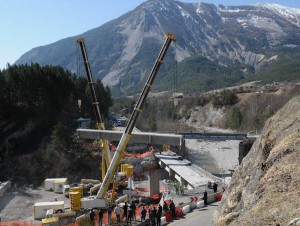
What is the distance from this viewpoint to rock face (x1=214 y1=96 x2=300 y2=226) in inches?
351

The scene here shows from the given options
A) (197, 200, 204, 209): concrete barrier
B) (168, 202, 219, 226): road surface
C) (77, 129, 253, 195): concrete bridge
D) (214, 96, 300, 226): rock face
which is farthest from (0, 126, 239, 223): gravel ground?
(214, 96, 300, 226): rock face

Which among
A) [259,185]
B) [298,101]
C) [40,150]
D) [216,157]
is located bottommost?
[216,157]

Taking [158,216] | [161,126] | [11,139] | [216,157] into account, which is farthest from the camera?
[161,126]

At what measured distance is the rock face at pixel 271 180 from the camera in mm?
8906

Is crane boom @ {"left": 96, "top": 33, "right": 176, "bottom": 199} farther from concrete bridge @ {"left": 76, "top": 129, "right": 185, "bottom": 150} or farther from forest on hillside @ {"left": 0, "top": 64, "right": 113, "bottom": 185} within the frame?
forest on hillside @ {"left": 0, "top": 64, "right": 113, "bottom": 185}

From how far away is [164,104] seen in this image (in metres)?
148

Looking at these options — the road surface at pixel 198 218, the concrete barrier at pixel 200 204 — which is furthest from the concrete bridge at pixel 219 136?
the road surface at pixel 198 218

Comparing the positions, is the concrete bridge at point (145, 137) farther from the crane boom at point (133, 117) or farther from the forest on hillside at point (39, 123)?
the forest on hillside at point (39, 123)

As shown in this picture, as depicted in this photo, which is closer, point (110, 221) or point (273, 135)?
point (273, 135)

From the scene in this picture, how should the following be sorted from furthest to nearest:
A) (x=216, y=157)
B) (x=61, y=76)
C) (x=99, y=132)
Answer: (x=216, y=157), (x=61, y=76), (x=99, y=132)

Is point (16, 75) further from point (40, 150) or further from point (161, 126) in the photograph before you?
point (161, 126)

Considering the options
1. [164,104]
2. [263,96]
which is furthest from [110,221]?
[164,104]

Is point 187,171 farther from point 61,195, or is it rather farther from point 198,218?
point 198,218

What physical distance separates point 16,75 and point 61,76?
8950mm
